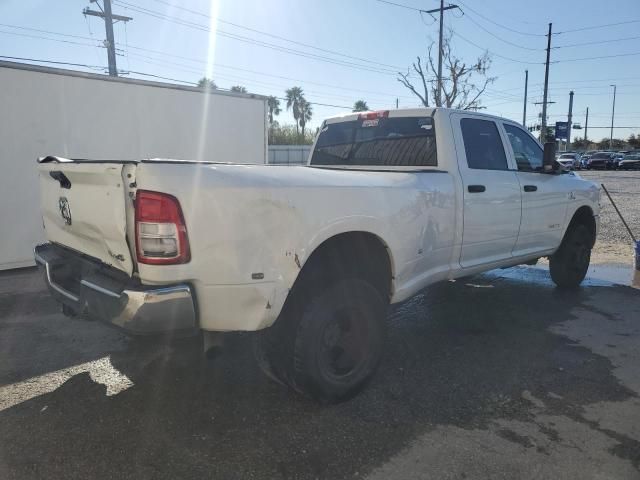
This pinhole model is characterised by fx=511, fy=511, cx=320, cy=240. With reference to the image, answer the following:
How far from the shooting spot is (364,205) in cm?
326

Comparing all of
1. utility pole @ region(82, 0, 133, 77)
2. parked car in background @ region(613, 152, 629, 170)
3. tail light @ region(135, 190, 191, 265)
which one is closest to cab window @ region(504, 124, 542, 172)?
tail light @ region(135, 190, 191, 265)

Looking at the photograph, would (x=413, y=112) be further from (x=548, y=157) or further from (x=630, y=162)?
(x=630, y=162)

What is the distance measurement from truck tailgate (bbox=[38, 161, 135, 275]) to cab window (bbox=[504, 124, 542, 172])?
3836 mm

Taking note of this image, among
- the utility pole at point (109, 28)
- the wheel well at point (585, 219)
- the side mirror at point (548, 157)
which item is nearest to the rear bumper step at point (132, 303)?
the side mirror at point (548, 157)

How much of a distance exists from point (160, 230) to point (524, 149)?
4122 mm

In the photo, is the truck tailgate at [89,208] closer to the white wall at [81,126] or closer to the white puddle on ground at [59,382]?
the white puddle on ground at [59,382]

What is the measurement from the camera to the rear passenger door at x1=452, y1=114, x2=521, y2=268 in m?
4.25

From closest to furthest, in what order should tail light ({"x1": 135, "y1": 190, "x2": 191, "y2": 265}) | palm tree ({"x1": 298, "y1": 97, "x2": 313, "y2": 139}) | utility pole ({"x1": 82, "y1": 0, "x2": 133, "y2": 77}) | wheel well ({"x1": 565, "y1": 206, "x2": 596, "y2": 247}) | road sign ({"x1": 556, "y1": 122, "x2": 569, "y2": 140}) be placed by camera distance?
tail light ({"x1": 135, "y1": 190, "x2": 191, "y2": 265}) < wheel well ({"x1": 565, "y1": 206, "x2": 596, "y2": 247}) < utility pole ({"x1": 82, "y1": 0, "x2": 133, "y2": 77}) < road sign ({"x1": 556, "y1": 122, "x2": 569, "y2": 140}) < palm tree ({"x1": 298, "y1": 97, "x2": 313, "y2": 139})

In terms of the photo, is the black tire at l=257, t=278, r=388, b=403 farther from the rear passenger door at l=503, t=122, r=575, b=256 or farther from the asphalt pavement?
the rear passenger door at l=503, t=122, r=575, b=256

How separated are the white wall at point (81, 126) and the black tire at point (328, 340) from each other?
557 cm

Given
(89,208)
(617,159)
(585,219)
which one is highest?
(617,159)

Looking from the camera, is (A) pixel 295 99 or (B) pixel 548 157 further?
(A) pixel 295 99

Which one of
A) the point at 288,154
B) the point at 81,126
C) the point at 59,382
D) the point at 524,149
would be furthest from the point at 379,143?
the point at 288,154

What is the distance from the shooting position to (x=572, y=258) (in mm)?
6094
